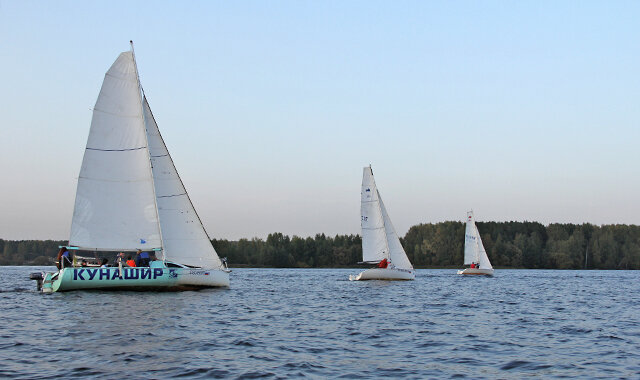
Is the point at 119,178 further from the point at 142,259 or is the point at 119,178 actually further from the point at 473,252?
the point at 473,252

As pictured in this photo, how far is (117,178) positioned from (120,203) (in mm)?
1305

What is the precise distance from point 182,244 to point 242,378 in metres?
24.9

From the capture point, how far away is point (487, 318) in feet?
89.6

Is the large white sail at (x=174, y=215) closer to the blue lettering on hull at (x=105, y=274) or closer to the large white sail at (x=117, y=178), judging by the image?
the large white sail at (x=117, y=178)

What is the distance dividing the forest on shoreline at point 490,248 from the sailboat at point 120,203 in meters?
137

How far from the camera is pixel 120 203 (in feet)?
118

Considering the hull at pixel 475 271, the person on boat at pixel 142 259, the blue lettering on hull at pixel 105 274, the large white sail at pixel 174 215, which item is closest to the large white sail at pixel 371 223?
A: the large white sail at pixel 174 215

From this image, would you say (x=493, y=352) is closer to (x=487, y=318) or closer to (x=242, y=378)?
(x=242, y=378)

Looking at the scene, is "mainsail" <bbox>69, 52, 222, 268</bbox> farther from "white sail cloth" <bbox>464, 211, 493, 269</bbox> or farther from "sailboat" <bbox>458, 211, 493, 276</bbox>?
"white sail cloth" <bbox>464, 211, 493, 269</bbox>

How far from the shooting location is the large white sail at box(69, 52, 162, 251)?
35.3m

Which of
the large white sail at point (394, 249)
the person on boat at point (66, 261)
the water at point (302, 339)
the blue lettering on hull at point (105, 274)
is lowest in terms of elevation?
the water at point (302, 339)

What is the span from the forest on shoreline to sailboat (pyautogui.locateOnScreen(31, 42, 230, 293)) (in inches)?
5390

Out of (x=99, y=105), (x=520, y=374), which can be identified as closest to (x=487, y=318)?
(x=520, y=374)

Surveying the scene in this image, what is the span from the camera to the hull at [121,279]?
34.1 meters
